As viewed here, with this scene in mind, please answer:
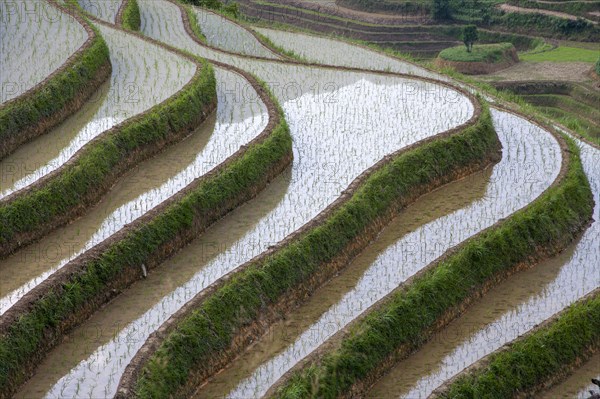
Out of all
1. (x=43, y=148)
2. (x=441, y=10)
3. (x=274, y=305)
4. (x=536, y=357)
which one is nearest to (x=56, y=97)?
(x=43, y=148)

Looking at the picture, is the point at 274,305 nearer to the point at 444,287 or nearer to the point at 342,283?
the point at 342,283

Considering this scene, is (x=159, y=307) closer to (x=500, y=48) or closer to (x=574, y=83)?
(x=574, y=83)

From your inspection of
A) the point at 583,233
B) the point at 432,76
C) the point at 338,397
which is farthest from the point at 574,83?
the point at 338,397

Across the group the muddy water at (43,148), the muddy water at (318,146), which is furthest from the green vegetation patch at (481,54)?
the muddy water at (43,148)

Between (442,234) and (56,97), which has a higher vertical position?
(56,97)

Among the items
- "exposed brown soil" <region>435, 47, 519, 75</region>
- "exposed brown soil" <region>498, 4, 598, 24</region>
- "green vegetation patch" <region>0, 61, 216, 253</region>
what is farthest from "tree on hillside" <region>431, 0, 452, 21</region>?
"green vegetation patch" <region>0, 61, 216, 253</region>
